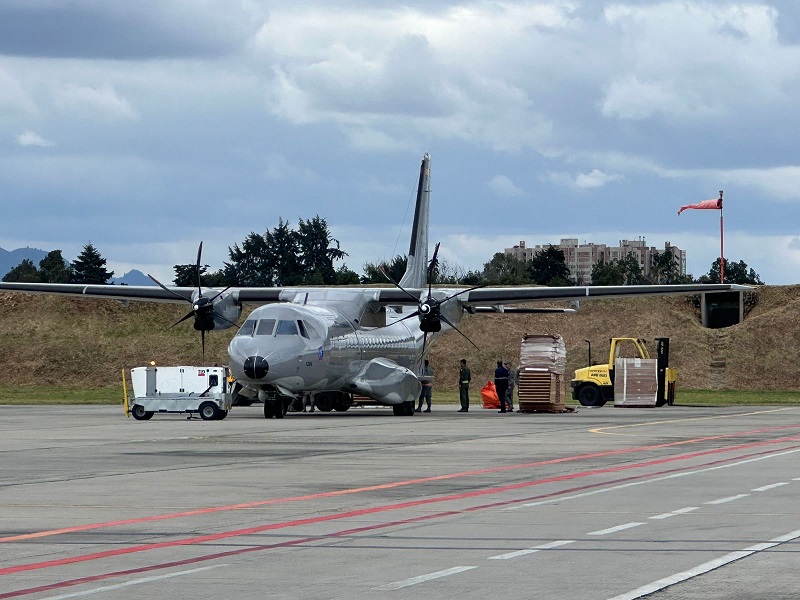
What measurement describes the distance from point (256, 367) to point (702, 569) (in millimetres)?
25582

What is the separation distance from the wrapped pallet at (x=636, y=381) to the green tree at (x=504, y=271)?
63449 mm

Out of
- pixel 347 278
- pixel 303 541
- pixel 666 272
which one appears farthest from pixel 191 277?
pixel 303 541

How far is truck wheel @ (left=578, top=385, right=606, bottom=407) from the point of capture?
51594mm

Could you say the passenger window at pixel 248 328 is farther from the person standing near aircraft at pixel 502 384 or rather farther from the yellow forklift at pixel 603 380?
the yellow forklift at pixel 603 380

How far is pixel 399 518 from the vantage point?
12.8 metres

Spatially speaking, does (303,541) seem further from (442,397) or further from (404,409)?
(442,397)

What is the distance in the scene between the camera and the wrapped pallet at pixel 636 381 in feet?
164

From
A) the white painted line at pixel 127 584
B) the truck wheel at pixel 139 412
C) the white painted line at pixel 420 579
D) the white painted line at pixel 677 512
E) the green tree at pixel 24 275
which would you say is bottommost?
the white painted line at pixel 127 584

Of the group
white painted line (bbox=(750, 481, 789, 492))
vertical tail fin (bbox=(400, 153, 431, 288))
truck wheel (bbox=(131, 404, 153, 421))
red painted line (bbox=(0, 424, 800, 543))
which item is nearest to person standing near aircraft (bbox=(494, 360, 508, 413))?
vertical tail fin (bbox=(400, 153, 431, 288))

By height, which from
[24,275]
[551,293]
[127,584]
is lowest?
[127,584]

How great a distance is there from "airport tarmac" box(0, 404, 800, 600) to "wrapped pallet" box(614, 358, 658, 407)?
24.7 metres

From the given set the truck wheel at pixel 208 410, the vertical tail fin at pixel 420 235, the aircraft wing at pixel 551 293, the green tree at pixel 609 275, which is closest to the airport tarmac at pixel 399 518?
the truck wheel at pixel 208 410

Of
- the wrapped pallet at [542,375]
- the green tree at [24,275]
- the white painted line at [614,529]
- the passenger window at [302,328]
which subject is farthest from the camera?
the green tree at [24,275]

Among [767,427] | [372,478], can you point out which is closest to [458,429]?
[767,427]
